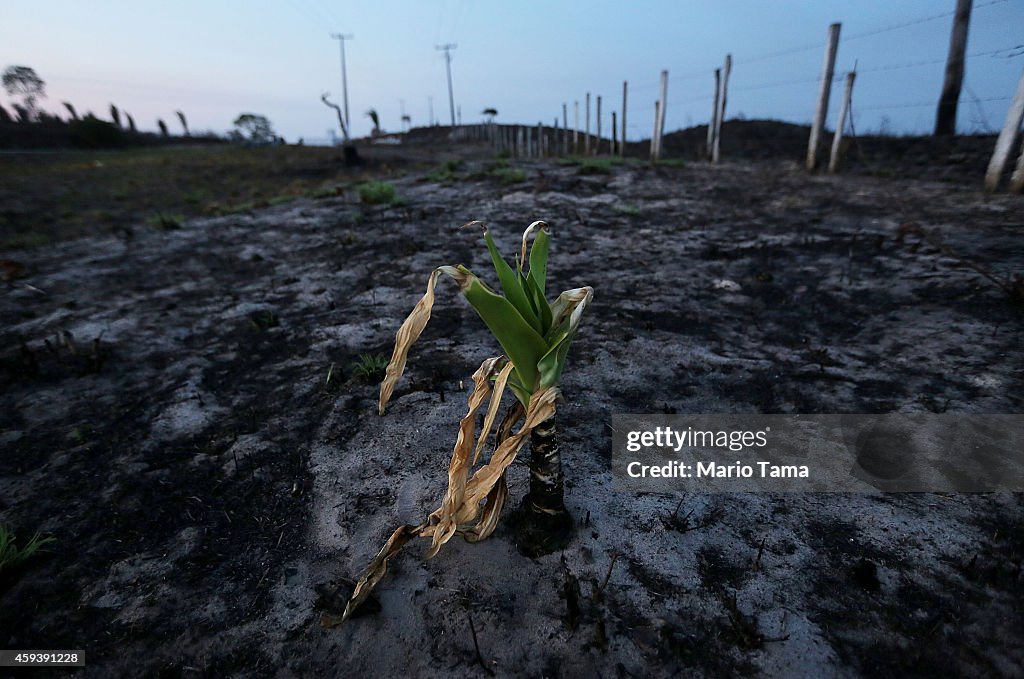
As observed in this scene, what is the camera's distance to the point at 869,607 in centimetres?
146

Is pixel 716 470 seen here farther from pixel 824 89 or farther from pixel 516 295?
pixel 824 89

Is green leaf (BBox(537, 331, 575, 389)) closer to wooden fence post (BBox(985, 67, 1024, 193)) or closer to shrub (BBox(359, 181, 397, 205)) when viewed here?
shrub (BBox(359, 181, 397, 205))

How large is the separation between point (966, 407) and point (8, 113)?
4546 cm

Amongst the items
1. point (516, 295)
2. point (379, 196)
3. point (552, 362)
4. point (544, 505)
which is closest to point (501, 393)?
point (552, 362)

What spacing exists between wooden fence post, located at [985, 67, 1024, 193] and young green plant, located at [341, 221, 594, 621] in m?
8.04

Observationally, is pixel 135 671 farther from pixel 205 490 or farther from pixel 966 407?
pixel 966 407

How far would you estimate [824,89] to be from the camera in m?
9.11

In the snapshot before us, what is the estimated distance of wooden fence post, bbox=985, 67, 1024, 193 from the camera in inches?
232

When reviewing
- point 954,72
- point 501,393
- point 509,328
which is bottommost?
point 501,393

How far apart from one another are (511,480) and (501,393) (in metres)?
0.80

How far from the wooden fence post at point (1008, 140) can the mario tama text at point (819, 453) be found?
6307 millimetres

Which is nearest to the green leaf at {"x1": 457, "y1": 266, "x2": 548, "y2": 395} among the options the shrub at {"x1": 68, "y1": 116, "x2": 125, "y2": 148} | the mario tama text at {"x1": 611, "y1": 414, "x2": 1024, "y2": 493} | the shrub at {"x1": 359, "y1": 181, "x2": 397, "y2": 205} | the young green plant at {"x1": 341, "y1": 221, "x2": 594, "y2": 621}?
the young green plant at {"x1": 341, "y1": 221, "x2": 594, "y2": 621}

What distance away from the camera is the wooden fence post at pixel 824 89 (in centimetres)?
889

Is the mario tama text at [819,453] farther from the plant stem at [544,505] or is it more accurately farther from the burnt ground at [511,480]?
the plant stem at [544,505]
